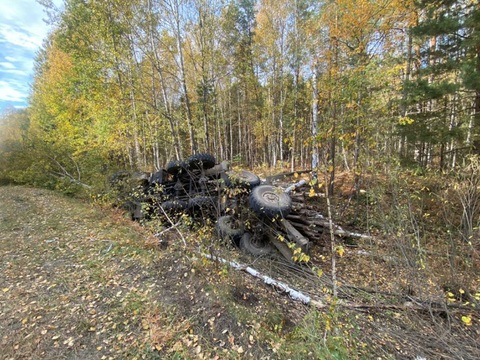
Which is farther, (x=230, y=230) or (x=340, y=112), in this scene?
(x=230, y=230)

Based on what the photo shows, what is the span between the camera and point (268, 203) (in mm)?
4566

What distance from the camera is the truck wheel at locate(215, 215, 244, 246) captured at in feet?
17.4

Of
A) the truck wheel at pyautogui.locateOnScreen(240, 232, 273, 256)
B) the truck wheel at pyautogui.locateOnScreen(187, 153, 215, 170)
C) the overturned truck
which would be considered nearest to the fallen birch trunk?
the overturned truck

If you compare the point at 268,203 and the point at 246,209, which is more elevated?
the point at 268,203

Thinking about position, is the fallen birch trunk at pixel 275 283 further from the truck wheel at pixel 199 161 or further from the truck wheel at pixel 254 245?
the truck wheel at pixel 199 161

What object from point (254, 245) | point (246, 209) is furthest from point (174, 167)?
point (254, 245)

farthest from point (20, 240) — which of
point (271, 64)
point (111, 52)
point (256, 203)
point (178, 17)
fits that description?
point (271, 64)

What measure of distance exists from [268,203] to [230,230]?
54.0 inches

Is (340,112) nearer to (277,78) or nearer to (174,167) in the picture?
(174,167)

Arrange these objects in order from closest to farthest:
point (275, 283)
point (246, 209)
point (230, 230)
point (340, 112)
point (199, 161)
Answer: point (275, 283) < point (340, 112) < point (246, 209) < point (230, 230) < point (199, 161)

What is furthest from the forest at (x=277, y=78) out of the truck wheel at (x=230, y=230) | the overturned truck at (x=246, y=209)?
the truck wheel at (x=230, y=230)

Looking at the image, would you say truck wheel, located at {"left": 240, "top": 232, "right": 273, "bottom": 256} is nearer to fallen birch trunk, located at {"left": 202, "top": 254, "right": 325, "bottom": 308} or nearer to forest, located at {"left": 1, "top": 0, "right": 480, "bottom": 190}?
fallen birch trunk, located at {"left": 202, "top": 254, "right": 325, "bottom": 308}

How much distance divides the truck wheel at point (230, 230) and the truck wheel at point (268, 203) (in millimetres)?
992

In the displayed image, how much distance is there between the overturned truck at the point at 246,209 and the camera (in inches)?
180
